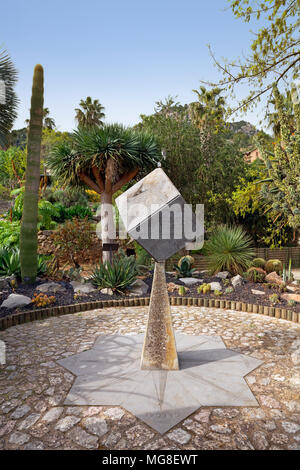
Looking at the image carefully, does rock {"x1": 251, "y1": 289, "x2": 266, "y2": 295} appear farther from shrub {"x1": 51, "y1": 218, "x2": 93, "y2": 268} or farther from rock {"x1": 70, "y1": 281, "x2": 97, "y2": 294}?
shrub {"x1": 51, "y1": 218, "x2": 93, "y2": 268}

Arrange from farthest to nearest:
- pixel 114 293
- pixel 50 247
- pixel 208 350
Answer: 1. pixel 50 247
2. pixel 114 293
3. pixel 208 350

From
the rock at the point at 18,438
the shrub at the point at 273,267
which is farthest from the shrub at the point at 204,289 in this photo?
the rock at the point at 18,438

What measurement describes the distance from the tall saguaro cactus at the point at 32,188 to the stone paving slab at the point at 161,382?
152 inches

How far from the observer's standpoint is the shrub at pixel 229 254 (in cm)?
850

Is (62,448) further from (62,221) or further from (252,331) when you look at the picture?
(62,221)

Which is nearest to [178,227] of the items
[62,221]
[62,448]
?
[62,448]

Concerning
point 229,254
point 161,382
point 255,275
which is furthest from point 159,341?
point 229,254

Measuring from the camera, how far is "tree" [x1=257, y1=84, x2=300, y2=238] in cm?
770

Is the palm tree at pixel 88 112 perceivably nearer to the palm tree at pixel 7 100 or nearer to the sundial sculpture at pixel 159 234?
the palm tree at pixel 7 100

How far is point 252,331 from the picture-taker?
15.8ft

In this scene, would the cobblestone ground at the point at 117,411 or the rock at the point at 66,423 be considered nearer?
the cobblestone ground at the point at 117,411

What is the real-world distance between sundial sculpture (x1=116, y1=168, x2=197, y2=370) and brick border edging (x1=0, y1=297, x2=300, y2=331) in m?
3.01

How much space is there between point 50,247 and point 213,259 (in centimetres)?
743

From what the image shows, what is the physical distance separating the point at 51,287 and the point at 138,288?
6.76ft
